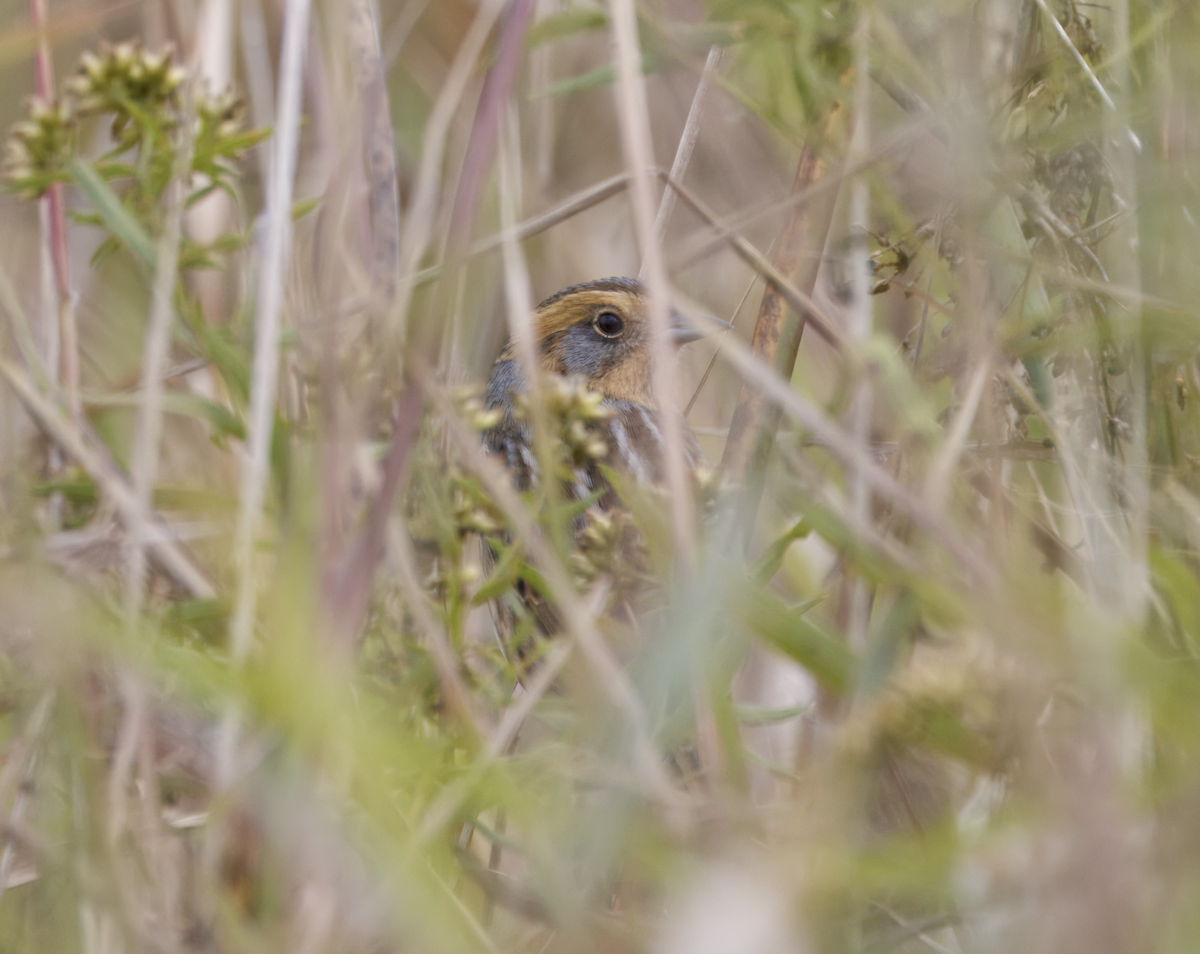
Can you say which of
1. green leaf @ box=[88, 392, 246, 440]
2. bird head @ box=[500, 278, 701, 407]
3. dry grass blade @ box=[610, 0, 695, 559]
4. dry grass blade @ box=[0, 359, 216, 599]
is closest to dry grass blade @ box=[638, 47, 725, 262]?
dry grass blade @ box=[610, 0, 695, 559]

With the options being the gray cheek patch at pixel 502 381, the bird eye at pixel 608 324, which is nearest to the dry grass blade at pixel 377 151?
the gray cheek patch at pixel 502 381

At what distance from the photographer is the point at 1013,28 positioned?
72.3 inches

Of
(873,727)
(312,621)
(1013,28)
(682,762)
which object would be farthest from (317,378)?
(1013,28)

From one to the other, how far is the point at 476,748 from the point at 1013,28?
1418 mm

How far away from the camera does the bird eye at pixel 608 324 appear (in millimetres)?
3502

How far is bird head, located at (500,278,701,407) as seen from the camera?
11.4 feet

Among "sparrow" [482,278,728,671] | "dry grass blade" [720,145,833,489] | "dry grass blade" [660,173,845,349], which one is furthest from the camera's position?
"sparrow" [482,278,728,671]

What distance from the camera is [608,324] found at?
3.52 metres

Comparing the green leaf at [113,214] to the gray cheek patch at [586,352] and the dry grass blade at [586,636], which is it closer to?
the dry grass blade at [586,636]

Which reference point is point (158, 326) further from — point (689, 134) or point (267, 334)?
point (689, 134)

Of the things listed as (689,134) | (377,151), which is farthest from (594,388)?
(377,151)

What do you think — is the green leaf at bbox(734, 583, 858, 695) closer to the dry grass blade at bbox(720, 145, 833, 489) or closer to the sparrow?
the dry grass blade at bbox(720, 145, 833, 489)

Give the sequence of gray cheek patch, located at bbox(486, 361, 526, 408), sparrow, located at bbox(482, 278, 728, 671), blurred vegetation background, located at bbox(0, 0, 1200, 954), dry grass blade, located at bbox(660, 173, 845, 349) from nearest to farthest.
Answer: blurred vegetation background, located at bbox(0, 0, 1200, 954), dry grass blade, located at bbox(660, 173, 845, 349), sparrow, located at bbox(482, 278, 728, 671), gray cheek patch, located at bbox(486, 361, 526, 408)

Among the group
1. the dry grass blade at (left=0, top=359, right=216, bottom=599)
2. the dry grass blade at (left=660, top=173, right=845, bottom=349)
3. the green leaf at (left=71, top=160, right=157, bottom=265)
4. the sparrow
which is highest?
the green leaf at (left=71, top=160, right=157, bottom=265)
